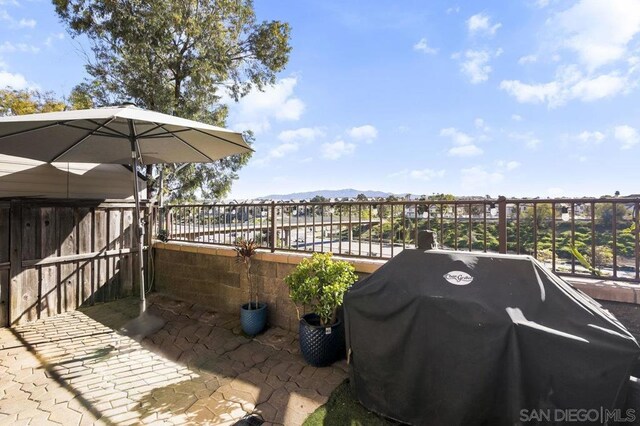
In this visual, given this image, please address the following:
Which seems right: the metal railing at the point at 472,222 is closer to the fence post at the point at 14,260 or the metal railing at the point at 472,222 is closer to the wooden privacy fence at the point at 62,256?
the wooden privacy fence at the point at 62,256

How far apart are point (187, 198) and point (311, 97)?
5.54 meters

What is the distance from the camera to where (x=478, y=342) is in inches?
75.6

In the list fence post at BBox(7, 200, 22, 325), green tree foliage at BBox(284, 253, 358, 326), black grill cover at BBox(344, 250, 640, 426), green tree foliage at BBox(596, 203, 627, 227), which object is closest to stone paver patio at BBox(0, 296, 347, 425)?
fence post at BBox(7, 200, 22, 325)

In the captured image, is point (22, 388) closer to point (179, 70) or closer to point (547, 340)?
point (547, 340)

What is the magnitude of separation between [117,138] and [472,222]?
16.0 feet

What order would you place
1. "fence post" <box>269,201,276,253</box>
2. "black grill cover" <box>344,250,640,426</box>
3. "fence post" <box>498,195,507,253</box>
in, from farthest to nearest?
"fence post" <box>269,201,276,253</box>
"fence post" <box>498,195,507,253</box>
"black grill cover" <box>344,250,640,426</box>

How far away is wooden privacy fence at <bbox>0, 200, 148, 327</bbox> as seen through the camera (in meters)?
4.25

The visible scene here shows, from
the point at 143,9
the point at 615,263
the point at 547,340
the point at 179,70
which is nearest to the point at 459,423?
the point at 547,340

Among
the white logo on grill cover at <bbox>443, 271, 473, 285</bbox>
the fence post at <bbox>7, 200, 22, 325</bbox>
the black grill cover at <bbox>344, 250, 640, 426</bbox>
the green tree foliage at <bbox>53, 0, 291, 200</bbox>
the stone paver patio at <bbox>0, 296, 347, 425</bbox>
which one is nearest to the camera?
the black grill cover at <bbox>344, 250, 640, 426</bbox>

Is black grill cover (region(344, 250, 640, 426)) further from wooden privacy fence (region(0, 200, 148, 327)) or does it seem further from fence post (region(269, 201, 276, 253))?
wooden privacy fence (region(0, 200, 148, 327))

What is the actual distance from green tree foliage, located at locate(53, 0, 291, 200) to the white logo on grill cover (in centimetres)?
717

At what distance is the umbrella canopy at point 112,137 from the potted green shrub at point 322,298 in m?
1.97

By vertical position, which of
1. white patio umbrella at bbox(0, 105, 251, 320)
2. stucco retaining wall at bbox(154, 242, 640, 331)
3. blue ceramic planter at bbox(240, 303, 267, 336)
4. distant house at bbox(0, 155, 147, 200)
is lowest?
blue ceramic planter at bbox(240, 303, 267, 336)

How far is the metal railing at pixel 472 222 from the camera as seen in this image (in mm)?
2816
